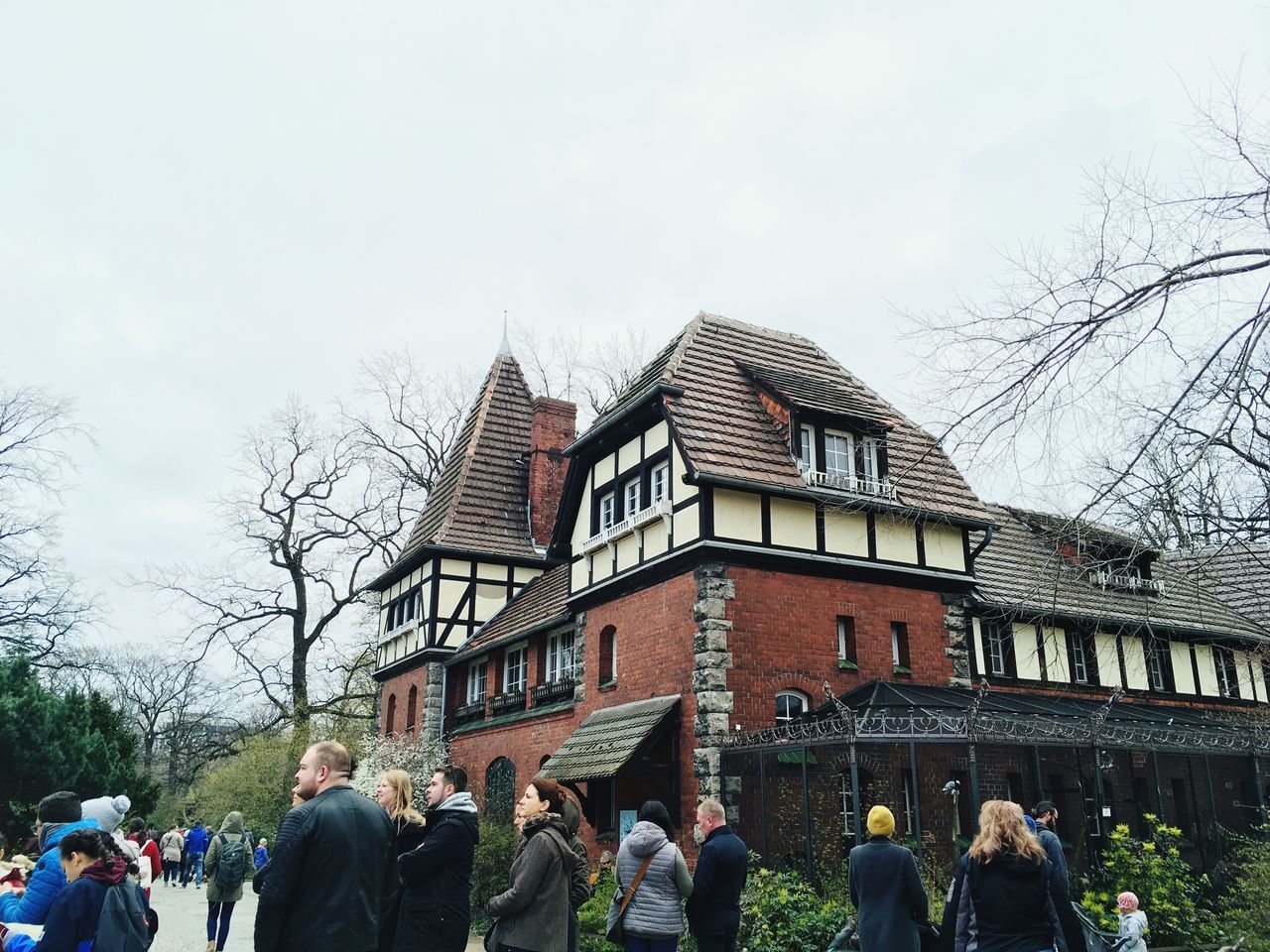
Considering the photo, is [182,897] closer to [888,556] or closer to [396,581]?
[396,581]

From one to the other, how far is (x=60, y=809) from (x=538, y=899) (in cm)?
343

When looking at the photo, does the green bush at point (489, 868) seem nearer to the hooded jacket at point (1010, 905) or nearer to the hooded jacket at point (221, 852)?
the hooded jacket at point (221, 852)

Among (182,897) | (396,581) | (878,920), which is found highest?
(396,581)

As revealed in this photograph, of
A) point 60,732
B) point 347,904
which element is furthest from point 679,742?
point 60,732

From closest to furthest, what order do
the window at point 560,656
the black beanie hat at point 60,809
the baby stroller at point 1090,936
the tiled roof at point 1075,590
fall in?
the black beanie hat at point 60,809, the baby stroller at point 1090,936, the tiled roof at point 1075,590, the window at point 560,656

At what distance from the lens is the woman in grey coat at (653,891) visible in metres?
6.99

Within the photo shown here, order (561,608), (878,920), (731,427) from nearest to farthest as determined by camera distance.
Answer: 1. (878,920)
2. (731,427)
3. (561,608)

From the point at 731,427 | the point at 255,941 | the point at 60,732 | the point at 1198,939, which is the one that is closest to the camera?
the point at 255,941

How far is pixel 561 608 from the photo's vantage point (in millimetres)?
21234

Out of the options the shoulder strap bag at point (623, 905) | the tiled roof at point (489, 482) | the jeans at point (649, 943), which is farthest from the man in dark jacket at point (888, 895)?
the tiled roof at point (489, 482)

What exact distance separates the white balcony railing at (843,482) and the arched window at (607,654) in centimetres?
475

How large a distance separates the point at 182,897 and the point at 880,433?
17.5m

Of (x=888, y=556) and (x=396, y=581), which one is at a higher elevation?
(x=396, y=581)

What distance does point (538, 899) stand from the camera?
5934mm
